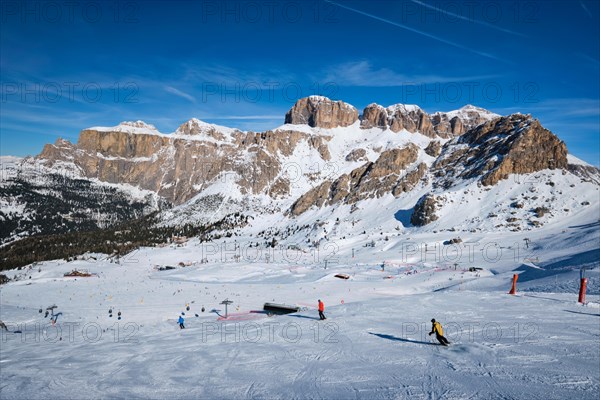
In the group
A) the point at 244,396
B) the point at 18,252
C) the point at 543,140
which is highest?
the point at 543,140

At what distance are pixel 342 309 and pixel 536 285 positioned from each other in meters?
17.1

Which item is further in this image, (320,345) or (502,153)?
(502,153)

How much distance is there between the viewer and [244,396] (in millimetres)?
11445

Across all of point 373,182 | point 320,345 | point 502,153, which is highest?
point 502,153

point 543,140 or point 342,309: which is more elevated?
point 543,140

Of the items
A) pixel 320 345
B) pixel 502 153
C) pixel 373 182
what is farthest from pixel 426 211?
pixel 320 345

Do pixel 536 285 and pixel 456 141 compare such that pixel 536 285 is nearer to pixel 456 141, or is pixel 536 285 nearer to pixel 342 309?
pixel 342 309

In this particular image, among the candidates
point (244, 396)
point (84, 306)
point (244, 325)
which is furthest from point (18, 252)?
point (244, 396)

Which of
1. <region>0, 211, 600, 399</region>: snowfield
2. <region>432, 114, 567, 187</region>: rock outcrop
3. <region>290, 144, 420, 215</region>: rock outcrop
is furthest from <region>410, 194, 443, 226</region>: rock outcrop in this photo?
<region>0, 211, 600, 399</region>: snowfield

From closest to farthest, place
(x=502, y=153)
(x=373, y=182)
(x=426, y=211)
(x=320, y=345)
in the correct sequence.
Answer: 1. (x=320, y=345)
2. (x=426, y=211)
3. (x=502, y=153)
4. (x=373, y=182)

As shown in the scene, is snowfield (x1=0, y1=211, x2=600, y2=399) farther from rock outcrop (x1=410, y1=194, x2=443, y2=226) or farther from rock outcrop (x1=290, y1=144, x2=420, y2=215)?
rock outcrop (x1=290, y1=144, x2=420, y2=215)

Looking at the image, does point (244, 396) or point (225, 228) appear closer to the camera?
point (244, 396)

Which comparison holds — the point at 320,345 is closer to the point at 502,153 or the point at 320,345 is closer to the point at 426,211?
the point at 426,211

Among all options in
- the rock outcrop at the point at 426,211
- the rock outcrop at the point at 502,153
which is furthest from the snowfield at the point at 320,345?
the rock outcrop at the point at 502,153
